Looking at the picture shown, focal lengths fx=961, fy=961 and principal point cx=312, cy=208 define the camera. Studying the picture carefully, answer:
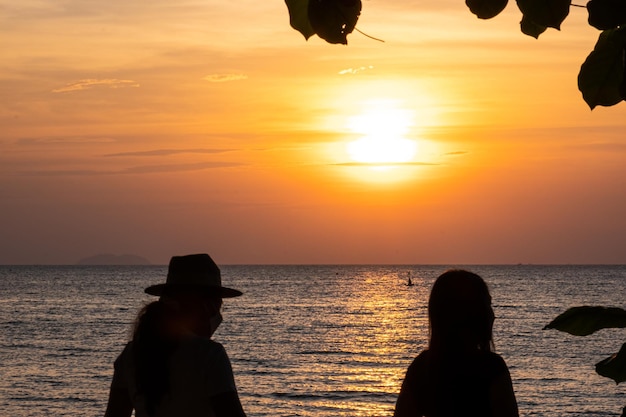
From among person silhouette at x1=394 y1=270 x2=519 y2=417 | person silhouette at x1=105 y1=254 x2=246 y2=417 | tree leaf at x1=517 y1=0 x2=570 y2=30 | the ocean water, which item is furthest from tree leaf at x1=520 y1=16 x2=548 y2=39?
the ocean water

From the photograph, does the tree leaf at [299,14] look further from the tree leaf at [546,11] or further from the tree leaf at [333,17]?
the tree leaf at [546,11]

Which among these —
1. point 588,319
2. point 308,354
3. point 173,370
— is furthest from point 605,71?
point 308,354

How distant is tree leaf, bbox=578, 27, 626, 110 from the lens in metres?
1.11

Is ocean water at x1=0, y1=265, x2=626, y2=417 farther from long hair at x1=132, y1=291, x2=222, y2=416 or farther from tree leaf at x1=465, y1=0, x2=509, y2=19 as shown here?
tree leaf at x1=465, y1=0, x2=509, y2=19

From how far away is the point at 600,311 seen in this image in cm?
119

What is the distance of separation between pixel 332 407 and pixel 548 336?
112ft

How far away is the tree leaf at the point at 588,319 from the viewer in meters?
1.19

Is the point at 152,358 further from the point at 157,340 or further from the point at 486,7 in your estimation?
→ the point at 486,7

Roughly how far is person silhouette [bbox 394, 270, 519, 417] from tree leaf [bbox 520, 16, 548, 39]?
2.39 m

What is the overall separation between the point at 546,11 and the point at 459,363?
258 cm

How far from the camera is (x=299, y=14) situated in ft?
3.64

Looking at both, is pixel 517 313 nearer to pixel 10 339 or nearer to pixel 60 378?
pixel 10 339

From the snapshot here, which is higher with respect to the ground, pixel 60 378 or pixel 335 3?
pixel 335 3

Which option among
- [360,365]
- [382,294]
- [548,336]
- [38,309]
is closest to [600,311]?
[360,365]
